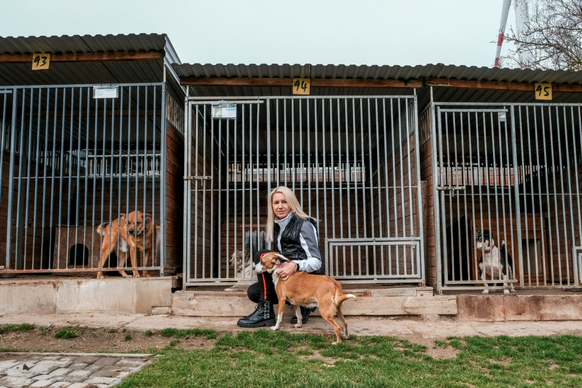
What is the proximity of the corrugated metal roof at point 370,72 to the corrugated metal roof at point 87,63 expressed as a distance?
581 millimetres

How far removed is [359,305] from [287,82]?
3.43 metres

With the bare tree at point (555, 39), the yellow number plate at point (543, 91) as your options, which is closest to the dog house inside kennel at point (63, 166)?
the yellow number plate at point (543, 91)

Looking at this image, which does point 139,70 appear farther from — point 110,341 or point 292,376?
point 292,376

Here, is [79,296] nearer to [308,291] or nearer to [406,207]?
[308,291]

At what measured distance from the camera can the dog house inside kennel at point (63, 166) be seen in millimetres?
6430

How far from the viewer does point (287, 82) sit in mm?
6562

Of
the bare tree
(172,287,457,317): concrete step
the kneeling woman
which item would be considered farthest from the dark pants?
the bare tree

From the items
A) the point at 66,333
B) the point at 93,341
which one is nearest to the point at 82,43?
the point at 66,333

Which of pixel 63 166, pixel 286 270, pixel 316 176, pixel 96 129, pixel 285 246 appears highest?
pixel 96 129

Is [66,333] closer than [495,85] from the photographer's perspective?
Yes

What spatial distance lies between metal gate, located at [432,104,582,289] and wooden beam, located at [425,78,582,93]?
0.27m

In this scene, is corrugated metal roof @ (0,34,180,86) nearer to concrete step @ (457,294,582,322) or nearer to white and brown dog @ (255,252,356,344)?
white and brown dog @ (255,252,356,344)

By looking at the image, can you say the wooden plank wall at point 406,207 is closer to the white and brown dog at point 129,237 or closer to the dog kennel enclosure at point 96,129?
the dog kennel enclosure at point 96,129

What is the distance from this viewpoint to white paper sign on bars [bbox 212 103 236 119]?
6.60 metres
